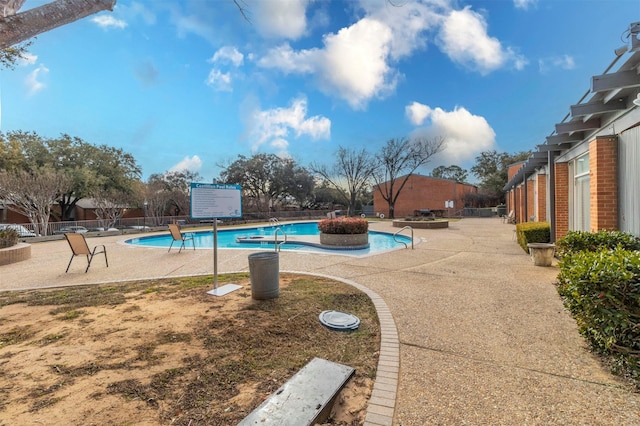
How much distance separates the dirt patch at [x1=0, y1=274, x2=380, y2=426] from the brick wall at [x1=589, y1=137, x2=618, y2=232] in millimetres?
4526

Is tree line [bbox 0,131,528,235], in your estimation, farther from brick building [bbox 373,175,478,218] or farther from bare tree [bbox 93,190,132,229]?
brick building [bbox 373,175,478,218]

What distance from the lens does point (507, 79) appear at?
14617mm

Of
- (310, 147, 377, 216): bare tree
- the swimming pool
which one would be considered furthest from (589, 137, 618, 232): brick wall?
(310, 147, 377, 216): bare tree

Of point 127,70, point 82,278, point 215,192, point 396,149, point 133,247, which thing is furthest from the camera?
point 396,149

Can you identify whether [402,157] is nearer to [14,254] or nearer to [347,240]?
[347,240]

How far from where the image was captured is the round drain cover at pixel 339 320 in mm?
3264

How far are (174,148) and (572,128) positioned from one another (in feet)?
107

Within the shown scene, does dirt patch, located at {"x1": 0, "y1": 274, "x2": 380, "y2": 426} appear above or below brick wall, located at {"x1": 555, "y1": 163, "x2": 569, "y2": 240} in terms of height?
below

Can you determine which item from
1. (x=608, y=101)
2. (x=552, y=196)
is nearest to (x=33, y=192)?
(x=608, y=101)

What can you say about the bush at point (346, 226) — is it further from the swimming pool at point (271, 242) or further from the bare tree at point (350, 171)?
the bare tree at point (350, 171)

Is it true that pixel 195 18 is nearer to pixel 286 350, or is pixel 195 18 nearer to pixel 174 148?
pixel 286 350

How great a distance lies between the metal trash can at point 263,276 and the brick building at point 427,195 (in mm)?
33561

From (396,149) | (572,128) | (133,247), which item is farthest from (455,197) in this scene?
(133,247)

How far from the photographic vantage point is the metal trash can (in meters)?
4.09
